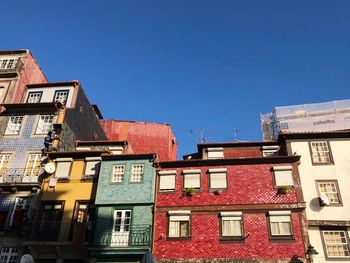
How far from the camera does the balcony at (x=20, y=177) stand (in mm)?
28391

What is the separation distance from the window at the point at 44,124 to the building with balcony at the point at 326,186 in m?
19.9

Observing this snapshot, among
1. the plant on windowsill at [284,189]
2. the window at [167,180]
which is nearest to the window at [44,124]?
the window at [167,180]

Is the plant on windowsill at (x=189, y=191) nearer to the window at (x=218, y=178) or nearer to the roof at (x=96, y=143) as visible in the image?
the window at (x=218, y=178)

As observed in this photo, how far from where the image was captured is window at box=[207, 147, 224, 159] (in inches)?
1148

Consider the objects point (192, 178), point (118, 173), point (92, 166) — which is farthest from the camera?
point (92, 166)

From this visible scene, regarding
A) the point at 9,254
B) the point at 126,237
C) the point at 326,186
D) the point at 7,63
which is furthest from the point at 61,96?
the point at 326,186

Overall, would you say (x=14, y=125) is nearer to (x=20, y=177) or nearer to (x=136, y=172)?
(x=20, y=177)

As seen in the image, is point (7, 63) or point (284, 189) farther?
point (7, 63)

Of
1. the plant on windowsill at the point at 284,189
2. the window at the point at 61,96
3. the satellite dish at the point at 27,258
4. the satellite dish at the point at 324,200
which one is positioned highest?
the window at the point at 61,96

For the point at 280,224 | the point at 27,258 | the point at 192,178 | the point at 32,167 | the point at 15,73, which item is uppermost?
the point at 15,73

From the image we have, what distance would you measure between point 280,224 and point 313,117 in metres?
13.2

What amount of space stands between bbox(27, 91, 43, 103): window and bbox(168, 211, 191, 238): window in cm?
1866

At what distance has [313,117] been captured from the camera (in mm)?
33406

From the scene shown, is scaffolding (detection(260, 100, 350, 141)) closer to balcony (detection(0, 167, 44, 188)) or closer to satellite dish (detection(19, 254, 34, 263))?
balcony (detection(0, 167, 44, 188))
